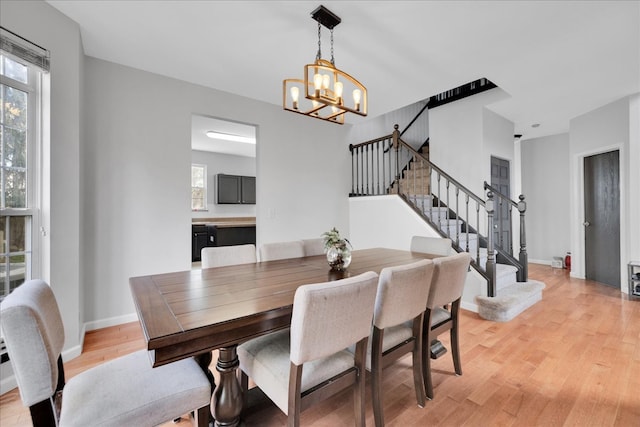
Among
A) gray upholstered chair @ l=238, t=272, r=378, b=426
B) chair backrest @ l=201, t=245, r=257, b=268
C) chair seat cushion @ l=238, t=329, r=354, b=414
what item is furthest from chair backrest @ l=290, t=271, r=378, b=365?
chair backrest @ l=201, t=245, r=257, b=268

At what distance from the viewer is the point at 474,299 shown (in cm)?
338

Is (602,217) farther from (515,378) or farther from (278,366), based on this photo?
(278,366)

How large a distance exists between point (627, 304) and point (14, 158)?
6.52m

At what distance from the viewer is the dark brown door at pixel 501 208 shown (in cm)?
458

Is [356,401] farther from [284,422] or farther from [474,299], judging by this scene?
[474,299]

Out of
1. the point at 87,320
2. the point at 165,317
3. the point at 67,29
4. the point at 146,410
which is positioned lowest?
the point at 87,320

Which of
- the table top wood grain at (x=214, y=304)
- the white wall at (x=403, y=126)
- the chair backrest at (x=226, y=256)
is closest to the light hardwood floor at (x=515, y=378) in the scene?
the table top wood grain at (x=214, y=304)

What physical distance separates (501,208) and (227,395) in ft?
15.5

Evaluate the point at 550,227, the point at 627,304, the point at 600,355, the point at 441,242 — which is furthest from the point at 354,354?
the point at 550,227

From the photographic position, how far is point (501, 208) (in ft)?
14.8

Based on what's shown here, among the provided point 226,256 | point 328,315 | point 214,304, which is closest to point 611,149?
point 328,315

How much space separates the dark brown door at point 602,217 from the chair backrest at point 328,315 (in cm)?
527

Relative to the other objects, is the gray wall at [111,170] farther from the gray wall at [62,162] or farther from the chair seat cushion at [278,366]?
the chair seat cushion at [278,366]

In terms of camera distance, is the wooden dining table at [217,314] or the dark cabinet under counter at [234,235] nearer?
the wooden dining table at [217,314]
